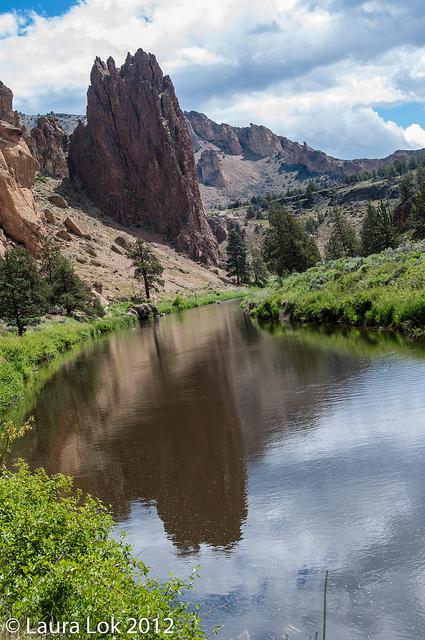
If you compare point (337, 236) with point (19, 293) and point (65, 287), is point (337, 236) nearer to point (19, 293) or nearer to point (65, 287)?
point (65, 287)

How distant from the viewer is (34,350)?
4134 centimetres

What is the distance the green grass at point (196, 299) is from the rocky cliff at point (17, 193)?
23.2 m

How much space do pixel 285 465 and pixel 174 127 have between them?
532 feet

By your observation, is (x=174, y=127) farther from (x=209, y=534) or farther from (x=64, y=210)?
(x=209, y=534)

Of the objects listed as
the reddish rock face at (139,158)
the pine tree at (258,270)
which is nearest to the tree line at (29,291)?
the pine tree at (258,270)

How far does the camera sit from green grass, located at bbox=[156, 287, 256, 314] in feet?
310

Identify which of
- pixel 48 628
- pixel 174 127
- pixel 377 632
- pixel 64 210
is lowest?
pixel 377 632

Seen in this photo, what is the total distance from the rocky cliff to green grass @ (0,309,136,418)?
2239cm

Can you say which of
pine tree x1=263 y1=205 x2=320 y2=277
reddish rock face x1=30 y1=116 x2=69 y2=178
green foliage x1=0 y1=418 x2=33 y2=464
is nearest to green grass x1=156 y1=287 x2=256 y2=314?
pine tree x1=263 y1=205 x2=320 y2=277

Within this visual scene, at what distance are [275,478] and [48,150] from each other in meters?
149

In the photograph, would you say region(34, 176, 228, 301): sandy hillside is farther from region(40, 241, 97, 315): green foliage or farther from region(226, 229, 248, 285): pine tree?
region(40, 241, 97, 315): green foliage

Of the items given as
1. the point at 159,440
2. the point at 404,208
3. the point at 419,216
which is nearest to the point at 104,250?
the point at 419,216

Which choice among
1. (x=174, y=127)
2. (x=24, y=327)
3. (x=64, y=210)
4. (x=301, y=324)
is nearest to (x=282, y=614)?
(x=301, y=324)

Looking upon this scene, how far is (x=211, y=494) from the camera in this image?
40.1 feet
